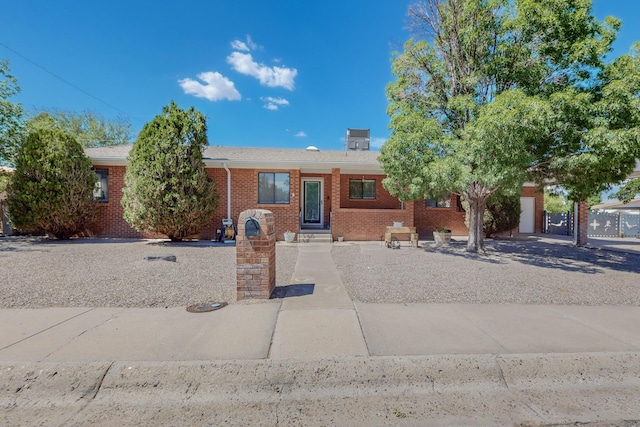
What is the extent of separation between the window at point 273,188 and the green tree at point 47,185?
6478mm

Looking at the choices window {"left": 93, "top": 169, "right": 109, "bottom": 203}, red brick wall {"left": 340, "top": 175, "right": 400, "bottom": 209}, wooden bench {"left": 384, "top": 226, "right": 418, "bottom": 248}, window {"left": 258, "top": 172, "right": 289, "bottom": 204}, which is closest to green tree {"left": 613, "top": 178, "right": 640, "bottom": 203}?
red brick wall {"left": 340, "top": 175, "right": 400, "bottom": 209}

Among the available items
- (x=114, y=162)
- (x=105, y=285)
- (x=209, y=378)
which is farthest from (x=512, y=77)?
(x=114, y=162)

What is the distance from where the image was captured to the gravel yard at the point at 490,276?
4.95m

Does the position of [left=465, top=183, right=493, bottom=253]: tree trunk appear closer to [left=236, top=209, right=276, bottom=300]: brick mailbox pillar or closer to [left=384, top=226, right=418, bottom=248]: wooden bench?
[left=384, top=226, right=418, bottom=248]: wooden bench

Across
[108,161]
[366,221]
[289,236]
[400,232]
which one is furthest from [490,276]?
[108,161]

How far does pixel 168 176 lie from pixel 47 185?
4352mm

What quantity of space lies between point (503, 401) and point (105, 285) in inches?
248

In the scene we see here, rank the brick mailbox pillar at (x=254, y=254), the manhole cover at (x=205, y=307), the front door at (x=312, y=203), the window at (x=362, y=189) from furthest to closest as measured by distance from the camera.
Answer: the window at (x=362, y=189) < the front door at (x=312, y=203) < the brick mailbox pillar at (x=254, y=254) < the manhole cover at (x=205, y=307)

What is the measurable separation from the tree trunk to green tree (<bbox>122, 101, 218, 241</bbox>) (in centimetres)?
921

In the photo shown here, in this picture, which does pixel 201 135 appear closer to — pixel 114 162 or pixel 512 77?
pixel 114 162

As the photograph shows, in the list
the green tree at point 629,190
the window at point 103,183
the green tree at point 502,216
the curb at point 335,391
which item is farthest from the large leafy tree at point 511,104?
the green tree at point 629,190

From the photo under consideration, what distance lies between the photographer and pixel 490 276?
630cm

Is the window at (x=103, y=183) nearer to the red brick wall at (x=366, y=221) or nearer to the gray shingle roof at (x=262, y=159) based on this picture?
the gray shingle roof at (x=262, y=159)

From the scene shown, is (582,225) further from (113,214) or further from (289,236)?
(113,214)
